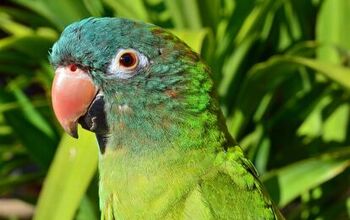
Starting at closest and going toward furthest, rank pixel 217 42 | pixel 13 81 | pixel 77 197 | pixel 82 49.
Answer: pixel 82 49 < pixel 77 197 < pixel 217 42 < pixel 13 81

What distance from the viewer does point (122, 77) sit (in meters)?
1.51

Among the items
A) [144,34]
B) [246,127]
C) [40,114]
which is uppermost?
[144,34]

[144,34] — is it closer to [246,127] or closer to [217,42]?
[217,42]

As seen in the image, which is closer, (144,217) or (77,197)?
(144,217)

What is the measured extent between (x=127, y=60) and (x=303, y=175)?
666 millimetres

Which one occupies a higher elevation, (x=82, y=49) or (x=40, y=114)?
(x=82, y=49)

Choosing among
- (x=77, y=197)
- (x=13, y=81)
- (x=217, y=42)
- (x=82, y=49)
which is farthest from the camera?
(x=13, y=81)

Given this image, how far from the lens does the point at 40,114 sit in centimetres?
232

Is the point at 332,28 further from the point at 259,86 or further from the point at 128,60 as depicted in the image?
the point at 128,60

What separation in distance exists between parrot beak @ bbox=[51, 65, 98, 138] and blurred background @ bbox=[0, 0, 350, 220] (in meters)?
0.54

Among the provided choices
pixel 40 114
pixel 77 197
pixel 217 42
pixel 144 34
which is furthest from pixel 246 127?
pixel 144 34

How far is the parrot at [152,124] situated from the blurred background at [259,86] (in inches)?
17.9

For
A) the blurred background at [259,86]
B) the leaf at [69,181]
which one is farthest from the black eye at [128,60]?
the blurred background at [259,86]

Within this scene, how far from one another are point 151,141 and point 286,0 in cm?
89
